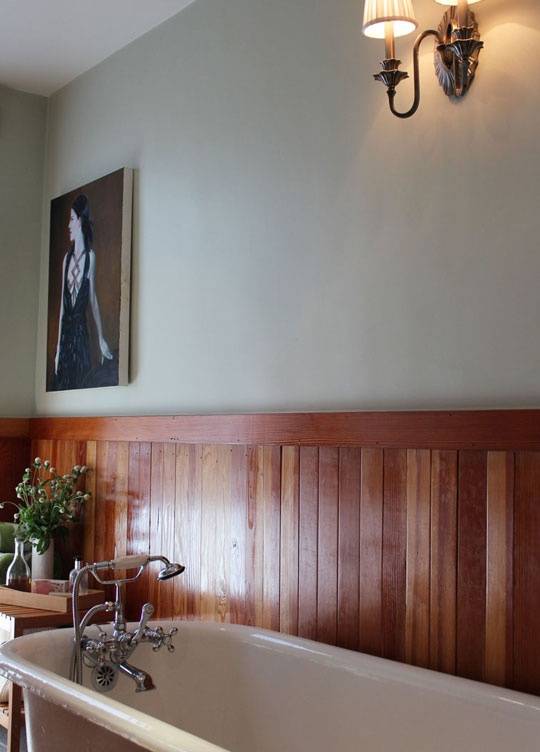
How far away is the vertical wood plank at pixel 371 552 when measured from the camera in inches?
97.0

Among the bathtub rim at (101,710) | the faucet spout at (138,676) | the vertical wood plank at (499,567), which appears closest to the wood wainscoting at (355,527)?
the vertical wood plank at (499,567)

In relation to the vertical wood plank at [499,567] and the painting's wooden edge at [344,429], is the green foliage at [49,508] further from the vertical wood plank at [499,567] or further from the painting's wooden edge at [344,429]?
the vertical wood plank at [499,567]

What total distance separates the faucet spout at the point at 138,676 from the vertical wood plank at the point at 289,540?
439mm

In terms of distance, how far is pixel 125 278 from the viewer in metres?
3.63

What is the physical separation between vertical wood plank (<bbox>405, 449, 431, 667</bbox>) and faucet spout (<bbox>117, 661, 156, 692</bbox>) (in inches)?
28.4

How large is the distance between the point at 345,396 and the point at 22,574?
1545 mm

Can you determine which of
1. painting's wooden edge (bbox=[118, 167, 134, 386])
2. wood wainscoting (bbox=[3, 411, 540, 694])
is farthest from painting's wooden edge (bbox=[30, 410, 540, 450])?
painting's wooden edge (bbox=[118, 167, 134, 386])

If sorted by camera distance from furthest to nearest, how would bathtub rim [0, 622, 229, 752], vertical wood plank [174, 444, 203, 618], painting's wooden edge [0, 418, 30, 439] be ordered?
painting's wooden edge [0, 418, 30, 439] < vertical wood plank [174, 444, 203, 618] < bathtub rim [0, 622, 229, 752]

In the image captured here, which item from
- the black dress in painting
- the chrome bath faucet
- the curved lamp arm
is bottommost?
the chrome bath faucet

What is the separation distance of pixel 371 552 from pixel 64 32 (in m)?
2.45

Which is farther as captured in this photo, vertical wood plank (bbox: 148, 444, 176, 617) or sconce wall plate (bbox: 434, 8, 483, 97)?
vertical wood plank (bbox: 148, 444, 176, 617)

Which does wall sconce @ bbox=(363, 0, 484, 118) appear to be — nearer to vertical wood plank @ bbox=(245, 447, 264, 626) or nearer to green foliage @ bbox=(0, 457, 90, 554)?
vertical wood plank @ bbox=(245, 447, 264, 626)

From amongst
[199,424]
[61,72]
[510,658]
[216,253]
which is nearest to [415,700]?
[510,658]

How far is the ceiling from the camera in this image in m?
3.45
